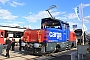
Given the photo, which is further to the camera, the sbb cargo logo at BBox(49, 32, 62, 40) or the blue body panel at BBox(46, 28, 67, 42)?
the sbb cargo logo at BBox(49, 32, 62, 40)

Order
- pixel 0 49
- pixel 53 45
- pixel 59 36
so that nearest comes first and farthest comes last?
pixel 0 49 → pixel 53 45 → pixel 59 36

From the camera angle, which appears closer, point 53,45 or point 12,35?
point 53,45

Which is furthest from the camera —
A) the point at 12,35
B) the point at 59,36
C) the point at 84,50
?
the point at 12,35

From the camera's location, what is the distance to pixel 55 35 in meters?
16.7

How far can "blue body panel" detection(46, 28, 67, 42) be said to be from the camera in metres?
15.9

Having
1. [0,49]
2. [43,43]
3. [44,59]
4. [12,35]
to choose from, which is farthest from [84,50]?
[12,35]

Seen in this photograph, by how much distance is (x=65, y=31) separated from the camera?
1886 centimetres

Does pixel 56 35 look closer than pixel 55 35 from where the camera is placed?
No

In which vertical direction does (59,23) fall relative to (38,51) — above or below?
above

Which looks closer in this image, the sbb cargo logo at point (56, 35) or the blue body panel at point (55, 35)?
the blue body panel at point (55, 35)

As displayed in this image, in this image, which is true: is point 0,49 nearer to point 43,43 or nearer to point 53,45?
point 43,43

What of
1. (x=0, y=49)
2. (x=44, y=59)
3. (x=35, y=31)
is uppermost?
(x=35, y=31)

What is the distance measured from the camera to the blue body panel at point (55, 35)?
15.9 meters

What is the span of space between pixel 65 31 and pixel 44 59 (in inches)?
237
